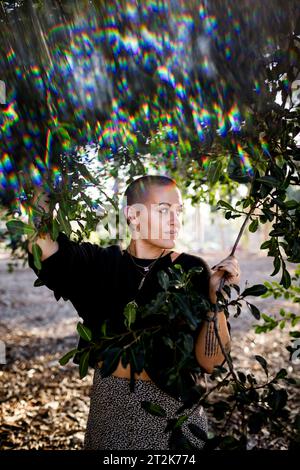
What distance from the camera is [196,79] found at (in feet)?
4.59

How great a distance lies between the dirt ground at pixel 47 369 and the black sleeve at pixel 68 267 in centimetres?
71

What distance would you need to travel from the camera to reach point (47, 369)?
16.4 ft

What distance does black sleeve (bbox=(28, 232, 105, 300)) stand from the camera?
5.07 feet

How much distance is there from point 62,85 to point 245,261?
1776cm

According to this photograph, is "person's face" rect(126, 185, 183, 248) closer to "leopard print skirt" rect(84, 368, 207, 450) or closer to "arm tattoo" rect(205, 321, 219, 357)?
"arm tattoo" rect(205, 321, 219, 357)

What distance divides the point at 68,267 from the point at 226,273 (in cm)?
61

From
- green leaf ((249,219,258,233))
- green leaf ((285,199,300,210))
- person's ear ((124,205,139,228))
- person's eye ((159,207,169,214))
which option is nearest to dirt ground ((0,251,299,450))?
green leaf ((249,219,258,233))

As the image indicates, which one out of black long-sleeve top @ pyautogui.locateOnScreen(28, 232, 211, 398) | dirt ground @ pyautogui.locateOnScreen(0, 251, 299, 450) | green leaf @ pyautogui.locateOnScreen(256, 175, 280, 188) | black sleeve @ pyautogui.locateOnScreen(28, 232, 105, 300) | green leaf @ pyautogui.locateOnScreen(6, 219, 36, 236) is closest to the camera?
green leaf @ pyautogui.locateOnScreen(6, 219, 36, 236)

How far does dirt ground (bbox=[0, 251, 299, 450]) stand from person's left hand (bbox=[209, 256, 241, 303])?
216mm

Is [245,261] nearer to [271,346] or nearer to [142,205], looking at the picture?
[271,346]

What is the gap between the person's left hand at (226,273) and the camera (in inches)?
52.3

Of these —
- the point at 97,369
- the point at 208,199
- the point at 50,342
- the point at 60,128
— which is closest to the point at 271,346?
the point at 50,342

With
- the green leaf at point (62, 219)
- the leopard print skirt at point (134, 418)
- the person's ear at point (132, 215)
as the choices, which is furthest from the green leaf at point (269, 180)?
the leopard print skirt at point (134, 418)

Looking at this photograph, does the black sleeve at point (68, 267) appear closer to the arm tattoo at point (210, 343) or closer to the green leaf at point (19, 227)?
the green leaf at point (19, 227)
